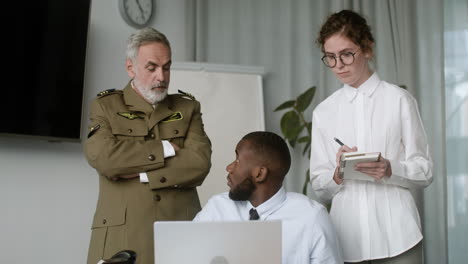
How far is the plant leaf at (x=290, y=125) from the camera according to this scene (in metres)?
3.92

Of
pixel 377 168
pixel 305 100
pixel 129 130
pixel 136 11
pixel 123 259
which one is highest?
pixel 136 11

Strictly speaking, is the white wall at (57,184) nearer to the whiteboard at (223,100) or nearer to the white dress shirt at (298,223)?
the whiteboard at (223,100)

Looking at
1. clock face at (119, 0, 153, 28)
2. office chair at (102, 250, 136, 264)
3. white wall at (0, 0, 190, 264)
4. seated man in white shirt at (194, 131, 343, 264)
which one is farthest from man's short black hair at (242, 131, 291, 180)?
clock face at (119, 0, 153, 28)

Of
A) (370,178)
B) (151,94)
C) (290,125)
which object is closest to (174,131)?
(151,94)

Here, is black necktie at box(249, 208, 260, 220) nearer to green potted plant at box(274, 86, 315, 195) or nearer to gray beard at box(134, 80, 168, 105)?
gray beard at box(134, 80, 168, 105)

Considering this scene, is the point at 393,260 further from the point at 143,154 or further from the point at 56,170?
the point at 56,170

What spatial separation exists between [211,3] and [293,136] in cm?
151

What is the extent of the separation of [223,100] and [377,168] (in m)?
2.31

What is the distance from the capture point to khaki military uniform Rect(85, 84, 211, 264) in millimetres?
2029

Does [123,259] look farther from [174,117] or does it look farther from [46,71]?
[46,71]

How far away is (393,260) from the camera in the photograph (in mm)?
1892

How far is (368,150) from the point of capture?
2.02 metres

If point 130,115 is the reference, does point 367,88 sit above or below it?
above

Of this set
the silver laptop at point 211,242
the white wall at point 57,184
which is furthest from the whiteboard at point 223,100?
the silver laptop at point 211,242
